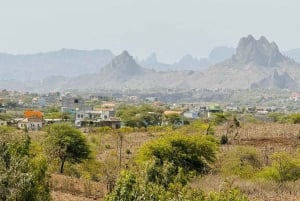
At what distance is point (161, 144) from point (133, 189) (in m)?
19.3

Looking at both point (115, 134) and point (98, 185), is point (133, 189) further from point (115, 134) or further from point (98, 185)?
point (115, 134)

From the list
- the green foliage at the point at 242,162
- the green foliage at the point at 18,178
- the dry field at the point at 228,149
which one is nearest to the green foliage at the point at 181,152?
the dry field at the point at 228,149

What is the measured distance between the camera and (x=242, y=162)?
3647cm

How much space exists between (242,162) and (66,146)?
37.5 feet

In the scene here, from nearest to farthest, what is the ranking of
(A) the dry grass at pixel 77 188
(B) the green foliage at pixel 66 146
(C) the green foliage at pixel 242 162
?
1. (A) the dry grass at pixel 77 188
2. (C) the green foliage at pixel 242 162
3. (B) the green foliage at pixel 66 146

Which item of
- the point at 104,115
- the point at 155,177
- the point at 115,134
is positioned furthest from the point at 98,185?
the point at 104,115

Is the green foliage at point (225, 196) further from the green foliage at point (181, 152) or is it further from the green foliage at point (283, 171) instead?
the green foliage at point (283, 171)

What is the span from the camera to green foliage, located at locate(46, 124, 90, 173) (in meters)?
34.8

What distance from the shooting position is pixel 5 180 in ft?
43.4

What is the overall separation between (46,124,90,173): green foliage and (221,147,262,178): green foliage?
30.1 feet

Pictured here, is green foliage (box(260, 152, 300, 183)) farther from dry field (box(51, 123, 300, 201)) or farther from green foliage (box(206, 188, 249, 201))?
green foliage (box(206, 188, 249, 201))

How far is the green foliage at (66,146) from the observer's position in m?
34.8

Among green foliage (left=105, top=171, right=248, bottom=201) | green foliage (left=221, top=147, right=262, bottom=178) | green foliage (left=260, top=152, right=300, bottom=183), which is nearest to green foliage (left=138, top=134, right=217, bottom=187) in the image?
green foliage (left=221, top=147, right=262, bottom=178)

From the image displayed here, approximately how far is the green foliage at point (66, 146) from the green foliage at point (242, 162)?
9175mm
